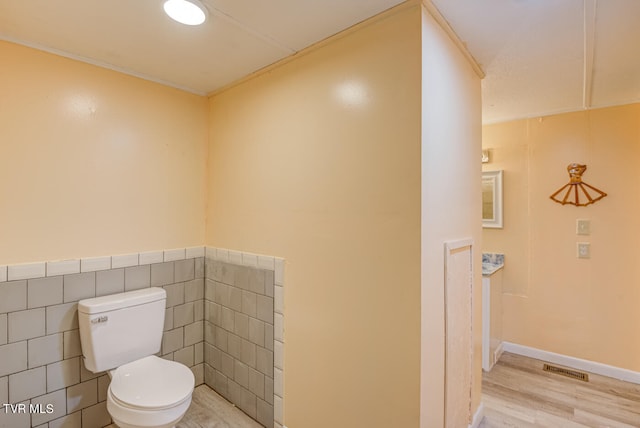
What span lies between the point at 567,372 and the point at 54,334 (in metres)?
3.71

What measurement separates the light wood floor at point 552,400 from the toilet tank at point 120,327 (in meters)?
2.14

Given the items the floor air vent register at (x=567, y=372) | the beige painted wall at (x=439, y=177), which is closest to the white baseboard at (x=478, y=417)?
the beige painted wall at (x=439, y=177)

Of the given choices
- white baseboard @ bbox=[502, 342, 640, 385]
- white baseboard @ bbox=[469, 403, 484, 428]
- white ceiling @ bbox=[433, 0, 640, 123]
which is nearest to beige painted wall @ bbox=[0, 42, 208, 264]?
white ceiling @ bbox=[433, 0, 640, 123]

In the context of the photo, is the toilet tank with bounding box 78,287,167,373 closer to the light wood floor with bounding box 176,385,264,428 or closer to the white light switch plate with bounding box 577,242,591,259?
the light wood floor with bounding box 176,385,264,428

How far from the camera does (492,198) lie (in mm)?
3107

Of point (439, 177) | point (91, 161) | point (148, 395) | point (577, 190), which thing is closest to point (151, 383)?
point (148, 395)

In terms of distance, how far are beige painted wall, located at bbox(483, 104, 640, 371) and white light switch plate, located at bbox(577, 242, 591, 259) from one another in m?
0.03

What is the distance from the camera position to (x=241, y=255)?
Result: 2092mm

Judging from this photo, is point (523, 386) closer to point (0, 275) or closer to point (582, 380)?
point (582, 380)

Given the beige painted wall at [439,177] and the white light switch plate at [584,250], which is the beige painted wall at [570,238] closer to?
the white light switch plate at [584,250]

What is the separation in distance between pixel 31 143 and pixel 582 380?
411 centimetres

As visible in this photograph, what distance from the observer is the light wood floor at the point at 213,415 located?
1955mm

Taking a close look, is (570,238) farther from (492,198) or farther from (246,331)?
(246,331)

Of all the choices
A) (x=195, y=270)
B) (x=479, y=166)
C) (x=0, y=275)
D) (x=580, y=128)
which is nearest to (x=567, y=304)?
(x=580, y=128)
